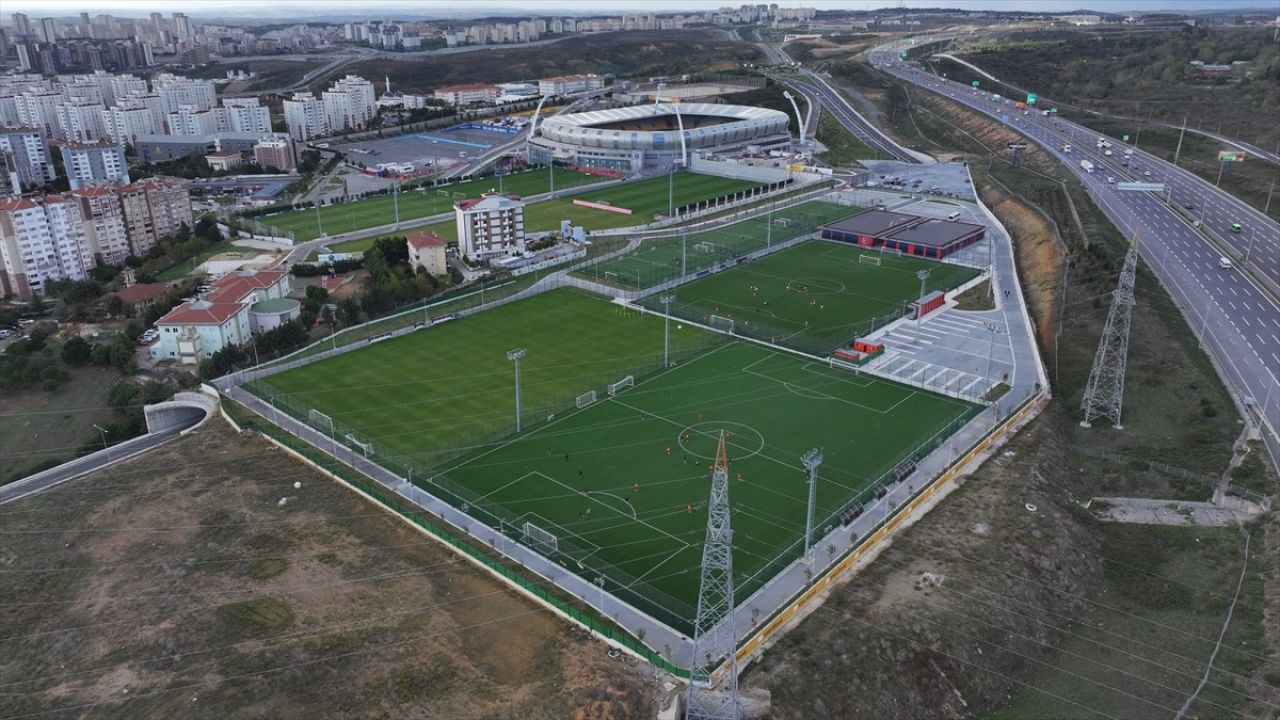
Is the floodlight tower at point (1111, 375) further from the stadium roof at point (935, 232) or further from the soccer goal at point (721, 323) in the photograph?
the stadium roof at point (935, 232)

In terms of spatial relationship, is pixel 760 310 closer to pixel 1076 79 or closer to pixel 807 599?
pixel 807 599

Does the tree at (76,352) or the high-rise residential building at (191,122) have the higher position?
the high-rise residential building at (191,122)

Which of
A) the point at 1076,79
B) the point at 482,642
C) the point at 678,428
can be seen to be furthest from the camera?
the point at 1076,79

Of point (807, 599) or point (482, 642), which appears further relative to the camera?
point (807, 599)

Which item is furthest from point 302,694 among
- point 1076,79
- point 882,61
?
point 882,61

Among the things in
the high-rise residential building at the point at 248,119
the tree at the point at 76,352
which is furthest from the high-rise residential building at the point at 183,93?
the tree at the point at 76,352

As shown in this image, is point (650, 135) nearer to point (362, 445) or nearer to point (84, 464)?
point (362, 445)
